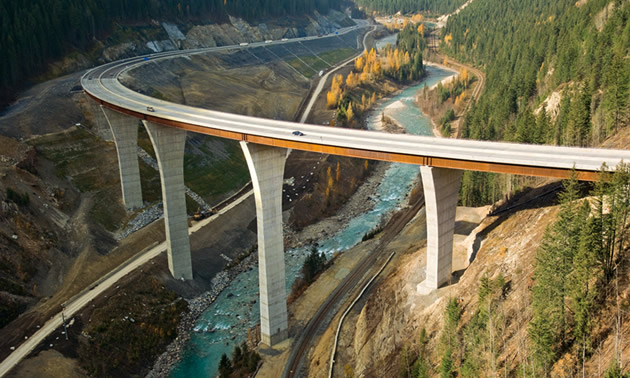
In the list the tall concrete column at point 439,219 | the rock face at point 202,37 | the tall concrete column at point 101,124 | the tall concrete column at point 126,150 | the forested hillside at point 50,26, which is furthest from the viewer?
the rock face at point 202,37

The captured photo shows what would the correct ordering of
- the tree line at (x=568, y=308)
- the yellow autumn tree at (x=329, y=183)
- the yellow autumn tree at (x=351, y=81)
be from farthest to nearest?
1. the yellow autumn tree at (x=351, y=81)
2. the yellow autumn tree at (x=329, y=183)
3. the tree line at (x=568, y=308)

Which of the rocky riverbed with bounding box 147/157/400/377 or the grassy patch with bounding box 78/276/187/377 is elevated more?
the grassy patch with bounding box 78/276/187/377

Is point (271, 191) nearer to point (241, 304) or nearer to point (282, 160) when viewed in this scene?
point (282, 160)

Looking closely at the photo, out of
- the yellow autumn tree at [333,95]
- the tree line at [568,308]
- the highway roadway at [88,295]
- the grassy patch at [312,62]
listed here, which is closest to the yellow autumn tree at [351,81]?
the yellow autumn tree at [333,95]

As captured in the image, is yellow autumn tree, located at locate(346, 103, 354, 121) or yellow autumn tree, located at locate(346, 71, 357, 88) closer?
yellow autumn tree, located at locate(346, 103, 354, 121)

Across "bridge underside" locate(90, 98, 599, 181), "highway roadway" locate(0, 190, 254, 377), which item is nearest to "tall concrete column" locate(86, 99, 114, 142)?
"highway roadway" locate(0, 190, 254, 377)

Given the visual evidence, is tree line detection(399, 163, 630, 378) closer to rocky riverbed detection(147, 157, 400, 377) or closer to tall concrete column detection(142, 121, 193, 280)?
rocky riverbed detection(147, 157, 400, 377)

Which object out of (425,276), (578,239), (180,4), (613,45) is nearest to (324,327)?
(425,276)

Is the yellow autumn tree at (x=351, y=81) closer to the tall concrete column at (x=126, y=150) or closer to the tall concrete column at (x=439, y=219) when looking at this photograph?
the tall concrete column at (x=126, y=150)
